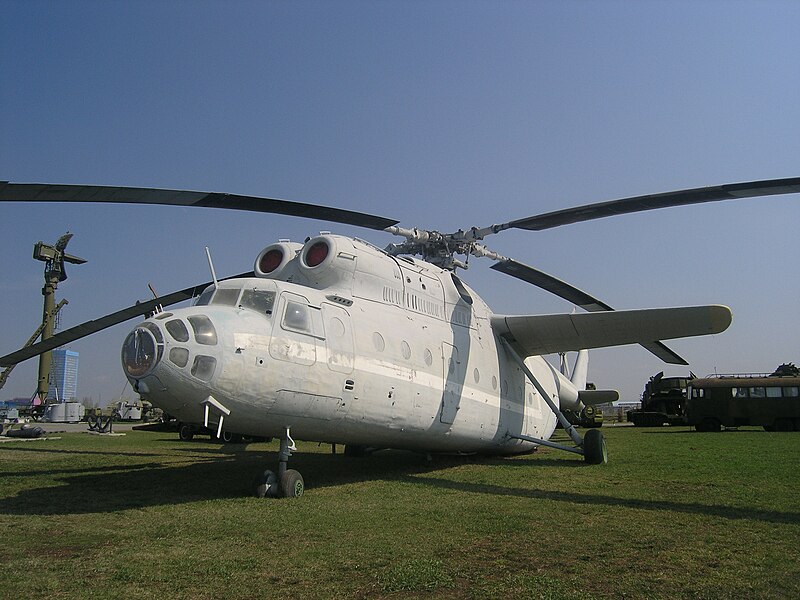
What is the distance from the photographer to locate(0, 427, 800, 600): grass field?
190 inches

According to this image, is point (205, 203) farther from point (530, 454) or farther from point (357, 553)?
point (530, 454)

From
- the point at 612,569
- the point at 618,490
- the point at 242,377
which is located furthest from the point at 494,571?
the point at 618,490

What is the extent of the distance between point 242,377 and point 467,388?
607 cm

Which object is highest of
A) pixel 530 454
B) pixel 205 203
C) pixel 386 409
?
pixel 205 203

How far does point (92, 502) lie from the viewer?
8.83 m

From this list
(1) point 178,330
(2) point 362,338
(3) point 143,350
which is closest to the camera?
(3) point 143,350

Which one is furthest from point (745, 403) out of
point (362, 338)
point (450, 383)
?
point (362, 338)

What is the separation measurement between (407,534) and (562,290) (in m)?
9.86

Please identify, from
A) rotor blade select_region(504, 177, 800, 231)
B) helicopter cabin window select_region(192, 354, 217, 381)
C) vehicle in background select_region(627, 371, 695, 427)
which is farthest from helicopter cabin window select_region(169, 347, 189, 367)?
vehicle in background select_region(627, 371, 695, 427)

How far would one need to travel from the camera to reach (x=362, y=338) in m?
10.2

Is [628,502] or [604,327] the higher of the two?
[604,327]

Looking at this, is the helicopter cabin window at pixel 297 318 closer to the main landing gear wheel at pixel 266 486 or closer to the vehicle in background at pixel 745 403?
the main landing gear wheel at pixel 266 486

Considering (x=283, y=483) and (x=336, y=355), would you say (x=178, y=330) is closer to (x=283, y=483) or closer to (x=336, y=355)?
(x=336, y=355)

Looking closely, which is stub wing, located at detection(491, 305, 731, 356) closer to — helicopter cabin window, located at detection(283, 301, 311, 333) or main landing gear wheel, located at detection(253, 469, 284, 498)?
helicopter cabin window, located at detection(283, 301, 311, 333)
